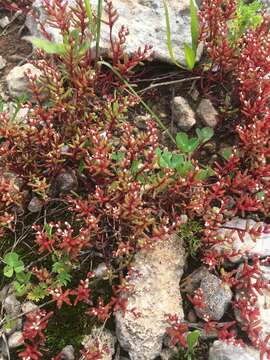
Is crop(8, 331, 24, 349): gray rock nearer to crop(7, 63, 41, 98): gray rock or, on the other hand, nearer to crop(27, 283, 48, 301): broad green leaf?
crop(27, 283, 48, 301): broad green leaf

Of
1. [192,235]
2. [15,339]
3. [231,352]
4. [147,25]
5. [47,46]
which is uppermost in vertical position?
[47,46]

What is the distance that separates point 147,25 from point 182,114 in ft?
3.08

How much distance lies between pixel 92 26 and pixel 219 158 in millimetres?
1437

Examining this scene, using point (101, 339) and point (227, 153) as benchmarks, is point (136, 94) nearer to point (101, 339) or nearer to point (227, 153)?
point (227, 153)

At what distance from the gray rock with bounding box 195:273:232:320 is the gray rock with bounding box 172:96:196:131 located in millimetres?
1276

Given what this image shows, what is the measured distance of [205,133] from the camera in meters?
3.95

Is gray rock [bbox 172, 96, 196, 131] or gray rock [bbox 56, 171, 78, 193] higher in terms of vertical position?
gray rock [bbox 172, 96, 196, 131]

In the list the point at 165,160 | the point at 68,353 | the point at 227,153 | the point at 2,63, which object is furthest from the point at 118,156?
the point at 2,63

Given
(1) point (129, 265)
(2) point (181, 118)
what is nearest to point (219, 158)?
(2) point (181, 118)

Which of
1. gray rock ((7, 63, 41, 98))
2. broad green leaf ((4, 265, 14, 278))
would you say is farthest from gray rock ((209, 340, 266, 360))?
gray rock ((7, 63, 41, 98))

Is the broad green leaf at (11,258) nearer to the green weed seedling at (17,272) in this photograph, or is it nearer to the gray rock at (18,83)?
the green weed seedling at (17,272)

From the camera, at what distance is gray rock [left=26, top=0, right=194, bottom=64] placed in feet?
14.2

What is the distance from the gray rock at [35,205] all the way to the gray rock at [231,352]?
158cm

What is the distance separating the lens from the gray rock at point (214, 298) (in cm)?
347
